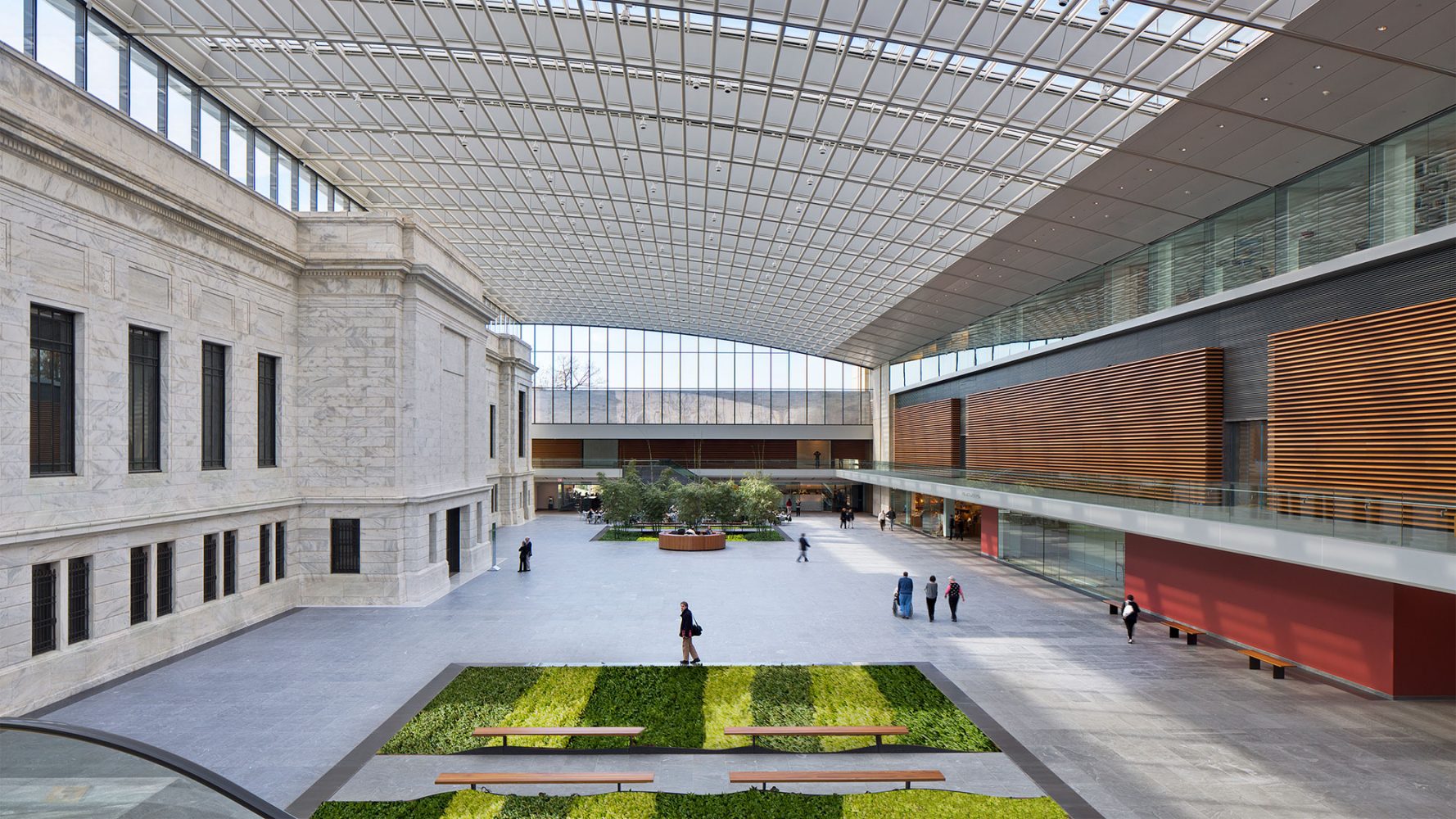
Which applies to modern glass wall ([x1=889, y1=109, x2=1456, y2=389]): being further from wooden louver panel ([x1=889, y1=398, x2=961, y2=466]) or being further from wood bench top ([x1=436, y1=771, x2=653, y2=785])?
wood bench top ([x1=436, y1=771, x2=653, y2=785])

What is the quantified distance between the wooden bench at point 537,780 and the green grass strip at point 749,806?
A: 460 millimetres

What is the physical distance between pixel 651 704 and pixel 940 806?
5806mm

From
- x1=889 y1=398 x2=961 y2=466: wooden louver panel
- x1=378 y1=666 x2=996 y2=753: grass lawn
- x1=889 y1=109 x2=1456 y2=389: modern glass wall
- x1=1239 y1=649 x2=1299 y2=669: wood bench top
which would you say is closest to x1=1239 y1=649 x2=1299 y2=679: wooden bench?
x1=1239 y1=649 x2=1299 y2=669: wood bench top

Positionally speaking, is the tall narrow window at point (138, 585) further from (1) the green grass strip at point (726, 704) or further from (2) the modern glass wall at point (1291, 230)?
(2) the modern glass wall at point (1291, 230)

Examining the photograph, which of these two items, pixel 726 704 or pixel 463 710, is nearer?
pixel 463 710

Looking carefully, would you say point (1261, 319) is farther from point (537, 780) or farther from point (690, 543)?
point (690, 543)

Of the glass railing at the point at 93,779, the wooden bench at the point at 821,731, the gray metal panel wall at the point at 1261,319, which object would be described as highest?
the gray metal panel wall at the point at 1261,319

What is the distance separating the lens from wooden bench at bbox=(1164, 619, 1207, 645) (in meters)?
19.4

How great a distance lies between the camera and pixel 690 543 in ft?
124

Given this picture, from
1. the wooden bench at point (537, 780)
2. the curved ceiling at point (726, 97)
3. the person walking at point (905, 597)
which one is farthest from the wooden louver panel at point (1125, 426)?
the wooden bench at point (537, 780)

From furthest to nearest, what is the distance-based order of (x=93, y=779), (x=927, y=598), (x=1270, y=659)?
(x=927, y=598), (x=1270, y=659), (x=93, y=779)

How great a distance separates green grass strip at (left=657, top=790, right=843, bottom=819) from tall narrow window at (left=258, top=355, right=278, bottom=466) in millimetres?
17324

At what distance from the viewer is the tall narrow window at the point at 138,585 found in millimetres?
16750

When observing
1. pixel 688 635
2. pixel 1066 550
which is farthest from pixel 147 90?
pixel 1066 550
